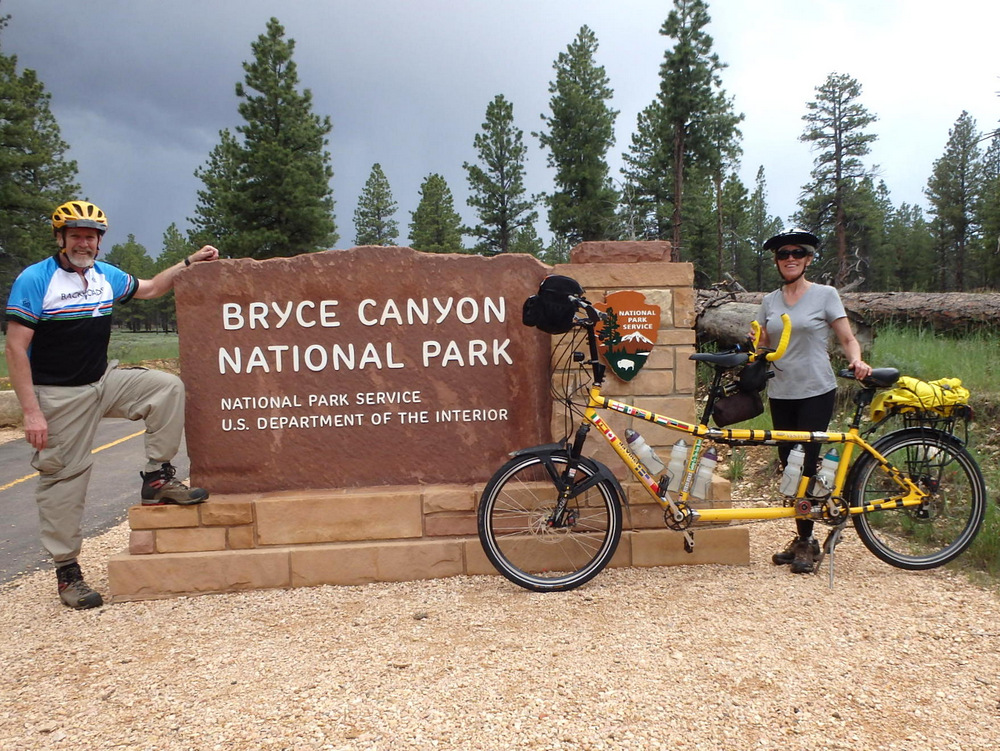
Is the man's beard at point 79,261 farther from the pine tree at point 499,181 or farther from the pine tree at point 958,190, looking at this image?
the pine tree at point 958,190

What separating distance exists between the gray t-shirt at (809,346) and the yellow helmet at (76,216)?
3.69 metres

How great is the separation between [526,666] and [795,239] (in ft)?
8.54

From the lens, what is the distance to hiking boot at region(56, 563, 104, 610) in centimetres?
358

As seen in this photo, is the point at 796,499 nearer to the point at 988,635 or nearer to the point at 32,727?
the point at 988,635

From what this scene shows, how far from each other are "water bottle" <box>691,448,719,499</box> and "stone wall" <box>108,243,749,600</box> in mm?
245

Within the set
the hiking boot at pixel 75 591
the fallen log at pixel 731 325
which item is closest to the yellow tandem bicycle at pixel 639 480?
the hiking boot at pixel 75 591

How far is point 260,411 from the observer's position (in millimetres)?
3885

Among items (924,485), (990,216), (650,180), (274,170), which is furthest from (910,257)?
(924,485)

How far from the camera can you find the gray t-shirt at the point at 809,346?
363 cm

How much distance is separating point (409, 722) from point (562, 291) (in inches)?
81.6

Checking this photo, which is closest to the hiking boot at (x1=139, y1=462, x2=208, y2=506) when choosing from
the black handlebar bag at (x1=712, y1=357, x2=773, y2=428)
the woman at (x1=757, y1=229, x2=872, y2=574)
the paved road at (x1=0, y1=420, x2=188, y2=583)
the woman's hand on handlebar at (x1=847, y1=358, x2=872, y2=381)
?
the paved road at (x1=0, y1=420, x2=188, y2=583)

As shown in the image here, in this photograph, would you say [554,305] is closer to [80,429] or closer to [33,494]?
[80,429]

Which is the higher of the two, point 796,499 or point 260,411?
point 260,411

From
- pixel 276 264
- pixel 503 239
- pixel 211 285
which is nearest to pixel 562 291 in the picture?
pixel 276 264
